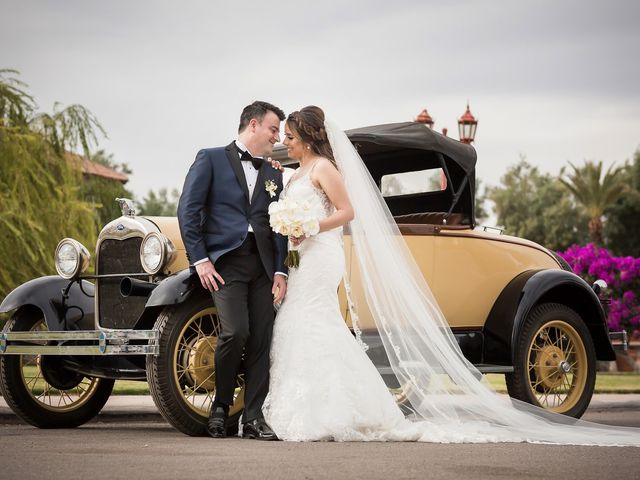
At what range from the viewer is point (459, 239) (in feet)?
26.4

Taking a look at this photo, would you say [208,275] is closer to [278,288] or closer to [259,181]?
[278,288]

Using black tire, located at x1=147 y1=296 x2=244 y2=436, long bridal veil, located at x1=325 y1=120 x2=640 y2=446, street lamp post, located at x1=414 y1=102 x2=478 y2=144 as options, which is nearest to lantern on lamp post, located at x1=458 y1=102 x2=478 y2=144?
street lamp post, located at x1=414 y1=102 x2=478 y2=144

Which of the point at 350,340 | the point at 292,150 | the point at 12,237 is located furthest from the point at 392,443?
the point at 12,237

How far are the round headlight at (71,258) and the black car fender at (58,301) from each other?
0.33ft

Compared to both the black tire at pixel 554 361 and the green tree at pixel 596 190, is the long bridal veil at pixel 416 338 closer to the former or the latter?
the black tire at pixel 554 361

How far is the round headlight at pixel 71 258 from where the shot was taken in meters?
7.91

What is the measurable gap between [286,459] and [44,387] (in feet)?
11.7

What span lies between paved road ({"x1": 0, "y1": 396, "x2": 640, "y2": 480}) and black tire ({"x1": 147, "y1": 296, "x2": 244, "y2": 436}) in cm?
21

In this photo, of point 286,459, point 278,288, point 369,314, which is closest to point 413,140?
point 369,314

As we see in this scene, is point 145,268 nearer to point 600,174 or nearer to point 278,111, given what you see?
point 278,111

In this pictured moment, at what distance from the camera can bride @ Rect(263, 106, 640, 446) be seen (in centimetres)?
647

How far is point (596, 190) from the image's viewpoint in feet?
129

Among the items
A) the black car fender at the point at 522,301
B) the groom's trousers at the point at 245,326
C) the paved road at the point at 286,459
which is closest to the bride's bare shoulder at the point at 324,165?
the groom's trousers at the point at 245,326

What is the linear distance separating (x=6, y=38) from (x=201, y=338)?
558 inches
